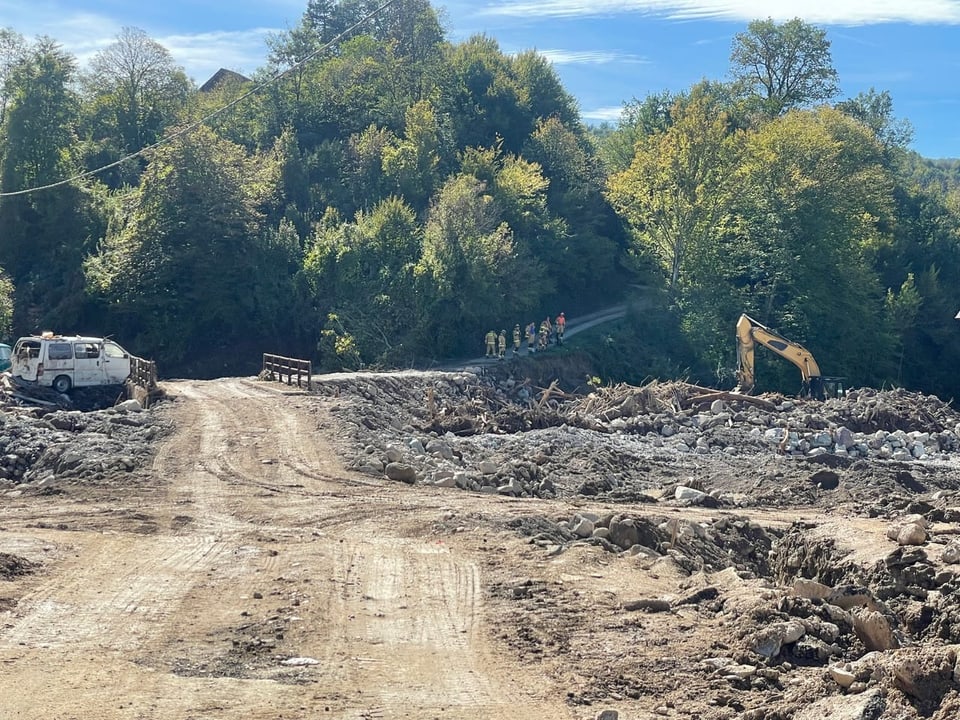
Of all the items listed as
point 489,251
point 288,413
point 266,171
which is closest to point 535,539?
point 288,413

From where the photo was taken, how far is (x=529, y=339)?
4438 cm

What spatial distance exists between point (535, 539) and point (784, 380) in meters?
31.3

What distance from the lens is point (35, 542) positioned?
15.7 m

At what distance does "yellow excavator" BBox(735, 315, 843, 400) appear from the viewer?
39031 mm

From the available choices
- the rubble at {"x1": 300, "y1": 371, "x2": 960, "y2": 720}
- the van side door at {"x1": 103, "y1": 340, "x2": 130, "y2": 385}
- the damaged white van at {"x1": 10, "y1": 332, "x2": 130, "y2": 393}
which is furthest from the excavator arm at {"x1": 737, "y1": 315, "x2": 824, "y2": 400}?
the damaged white van at {"x1": 10, "y1": 332, "x2": 130, "y2": 393}

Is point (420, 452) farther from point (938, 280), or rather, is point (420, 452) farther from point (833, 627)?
point (938, 280)

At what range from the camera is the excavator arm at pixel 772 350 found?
39.0 meters

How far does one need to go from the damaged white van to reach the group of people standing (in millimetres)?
16284

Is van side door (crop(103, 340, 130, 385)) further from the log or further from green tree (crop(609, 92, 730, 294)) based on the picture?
green tree (crop(609, 92, 730, 294))

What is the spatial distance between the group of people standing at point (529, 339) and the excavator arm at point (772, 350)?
772 cm

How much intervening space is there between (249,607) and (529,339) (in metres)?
32.1

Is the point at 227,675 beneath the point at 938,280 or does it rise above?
beneath

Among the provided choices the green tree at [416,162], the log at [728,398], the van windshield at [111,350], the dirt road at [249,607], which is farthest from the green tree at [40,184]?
the dirt road at [249,607]

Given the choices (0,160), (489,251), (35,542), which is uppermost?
(0,160)
